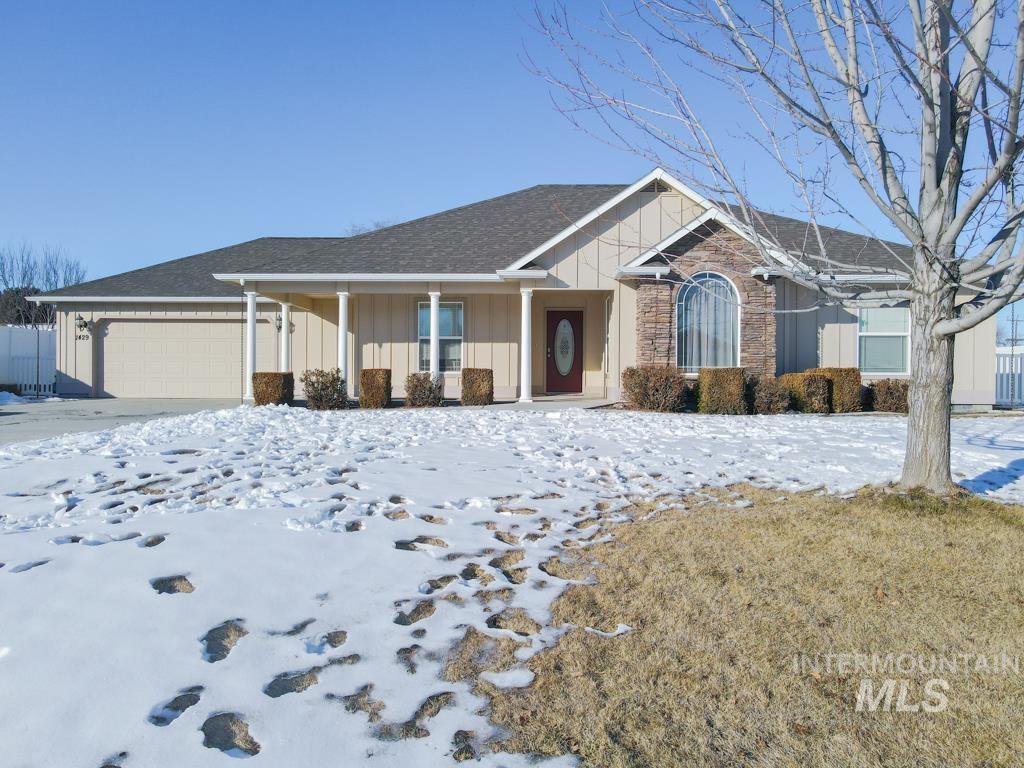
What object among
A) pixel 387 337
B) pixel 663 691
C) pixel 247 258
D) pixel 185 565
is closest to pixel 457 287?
pixel 387 337

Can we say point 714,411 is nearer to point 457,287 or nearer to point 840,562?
point 457,287

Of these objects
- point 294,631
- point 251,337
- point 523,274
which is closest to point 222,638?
point 294,631

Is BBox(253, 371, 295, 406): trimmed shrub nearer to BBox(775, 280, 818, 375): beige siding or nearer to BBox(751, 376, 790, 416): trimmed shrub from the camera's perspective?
BBox(751, 376, 790, 416): trimmed shrub

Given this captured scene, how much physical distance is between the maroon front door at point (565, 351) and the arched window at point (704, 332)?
3.02 meters

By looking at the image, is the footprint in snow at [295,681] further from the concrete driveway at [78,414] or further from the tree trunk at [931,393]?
the concrete driveway at [78,414]

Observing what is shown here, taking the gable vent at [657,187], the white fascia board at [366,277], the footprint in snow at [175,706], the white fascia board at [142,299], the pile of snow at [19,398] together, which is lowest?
the footprint in snow at [175,706]

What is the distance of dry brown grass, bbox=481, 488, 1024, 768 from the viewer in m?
2.42

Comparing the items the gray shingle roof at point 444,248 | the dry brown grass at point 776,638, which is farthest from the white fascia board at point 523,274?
the dry brown grass at point 776,638

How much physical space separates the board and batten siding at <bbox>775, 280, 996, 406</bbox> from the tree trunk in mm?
9014

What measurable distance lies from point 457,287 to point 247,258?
937 cm

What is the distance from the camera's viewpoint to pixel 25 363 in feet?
65.4

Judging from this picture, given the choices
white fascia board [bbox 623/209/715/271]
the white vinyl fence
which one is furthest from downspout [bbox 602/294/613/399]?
the white vinyl fence

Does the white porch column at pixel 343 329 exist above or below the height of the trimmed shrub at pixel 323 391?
above

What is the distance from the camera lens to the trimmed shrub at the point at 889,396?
12.9m
